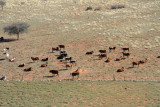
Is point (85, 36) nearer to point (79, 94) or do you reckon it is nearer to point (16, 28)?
point (16, 28)

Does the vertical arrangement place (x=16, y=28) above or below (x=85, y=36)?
above

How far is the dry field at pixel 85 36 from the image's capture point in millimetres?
28172

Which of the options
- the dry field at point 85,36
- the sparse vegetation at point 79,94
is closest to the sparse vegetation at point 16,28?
the dry field at point 85,36

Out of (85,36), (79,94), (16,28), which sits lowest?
(79,94)

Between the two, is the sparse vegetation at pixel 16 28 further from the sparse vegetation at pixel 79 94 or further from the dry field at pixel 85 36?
the sparse vegetation at pixel 79 94

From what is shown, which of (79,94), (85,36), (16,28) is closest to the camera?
(79,94)

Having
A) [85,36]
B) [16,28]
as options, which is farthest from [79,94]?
[16,28]

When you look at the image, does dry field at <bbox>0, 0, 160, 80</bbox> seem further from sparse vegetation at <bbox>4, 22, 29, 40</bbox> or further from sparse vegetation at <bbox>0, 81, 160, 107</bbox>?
sparse vegetation at <bbox>0, 81, 160, 107</bbox>

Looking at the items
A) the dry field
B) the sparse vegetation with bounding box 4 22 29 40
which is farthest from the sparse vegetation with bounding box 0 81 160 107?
the sparse vegetation with bounding box 4 22 29 40

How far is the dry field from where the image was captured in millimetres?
28172

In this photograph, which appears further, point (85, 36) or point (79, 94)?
point (85, 36)

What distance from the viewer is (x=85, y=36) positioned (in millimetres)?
44031

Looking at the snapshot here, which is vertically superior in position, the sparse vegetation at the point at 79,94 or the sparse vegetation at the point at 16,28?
the sparse vegetation at the point at 16,28

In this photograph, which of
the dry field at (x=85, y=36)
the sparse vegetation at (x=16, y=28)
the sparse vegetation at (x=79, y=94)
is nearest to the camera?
the sparse vegetation at (x=79, y=94)
